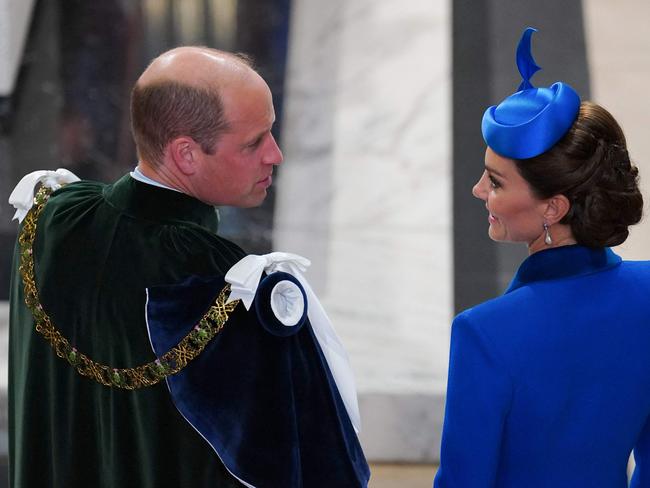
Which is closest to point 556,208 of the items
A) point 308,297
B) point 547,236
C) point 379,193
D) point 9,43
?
point 547,236

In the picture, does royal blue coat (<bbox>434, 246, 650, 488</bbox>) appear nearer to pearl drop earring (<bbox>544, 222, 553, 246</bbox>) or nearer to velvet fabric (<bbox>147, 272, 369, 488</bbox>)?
pearl drop earring (<bbox>544, 222, 553, 246</bbox>)

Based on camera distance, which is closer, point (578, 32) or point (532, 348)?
point (532, 348)

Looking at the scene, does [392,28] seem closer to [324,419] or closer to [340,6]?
[340,6]

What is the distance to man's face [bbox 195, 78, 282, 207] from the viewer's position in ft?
6.10

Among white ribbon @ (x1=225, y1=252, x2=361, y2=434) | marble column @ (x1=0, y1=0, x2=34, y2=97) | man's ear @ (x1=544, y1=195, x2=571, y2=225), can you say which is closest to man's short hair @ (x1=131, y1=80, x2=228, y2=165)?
white ribbon @ (x1=225, y1=252, x2=361, y2=434)

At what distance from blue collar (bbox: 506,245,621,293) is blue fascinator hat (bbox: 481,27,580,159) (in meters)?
0.17

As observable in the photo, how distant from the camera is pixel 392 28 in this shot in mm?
5465

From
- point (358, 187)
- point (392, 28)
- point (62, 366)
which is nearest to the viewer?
point (62, 366)

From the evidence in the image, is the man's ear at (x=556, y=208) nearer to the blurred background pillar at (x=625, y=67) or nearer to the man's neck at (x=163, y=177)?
the man's neck at (x=163, y=177)

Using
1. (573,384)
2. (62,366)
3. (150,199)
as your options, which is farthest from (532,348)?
(62,366)

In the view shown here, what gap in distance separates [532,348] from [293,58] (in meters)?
3.97

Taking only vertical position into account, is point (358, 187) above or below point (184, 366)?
above

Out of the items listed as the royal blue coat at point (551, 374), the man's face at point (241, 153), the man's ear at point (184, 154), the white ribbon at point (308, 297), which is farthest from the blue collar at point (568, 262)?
the man's ear at point (184, 154)

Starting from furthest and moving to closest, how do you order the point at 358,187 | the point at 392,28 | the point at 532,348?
the point at 392,28 → the point at 358,187 → the point at 532,348
